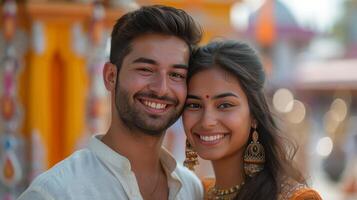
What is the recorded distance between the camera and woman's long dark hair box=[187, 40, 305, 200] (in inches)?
106

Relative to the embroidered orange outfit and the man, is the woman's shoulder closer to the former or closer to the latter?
the embroidered orange outfit

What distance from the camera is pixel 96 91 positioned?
5555mm

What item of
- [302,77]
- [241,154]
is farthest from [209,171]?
[302,77]

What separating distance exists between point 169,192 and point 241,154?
0.36m

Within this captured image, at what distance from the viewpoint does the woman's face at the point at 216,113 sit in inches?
105

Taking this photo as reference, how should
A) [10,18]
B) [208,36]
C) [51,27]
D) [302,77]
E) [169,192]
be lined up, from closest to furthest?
1. [169,192]
2. [10,18]
3. [51,27]
4. [208,36]
5. [302,77]

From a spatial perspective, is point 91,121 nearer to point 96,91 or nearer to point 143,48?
point 96,91

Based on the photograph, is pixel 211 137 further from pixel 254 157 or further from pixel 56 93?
pixel 56 93

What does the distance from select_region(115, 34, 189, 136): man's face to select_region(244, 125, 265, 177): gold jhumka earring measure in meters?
0.37

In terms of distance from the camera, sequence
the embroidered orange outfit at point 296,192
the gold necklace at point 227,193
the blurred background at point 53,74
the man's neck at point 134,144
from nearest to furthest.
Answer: the embroidered orange outfit at point 296,192, the man's neck at point 134,144, the gold necklace at point 227,193, the blurred background at point 53,74

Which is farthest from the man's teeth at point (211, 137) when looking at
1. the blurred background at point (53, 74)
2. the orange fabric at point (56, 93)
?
the orange fabric at point (56, 93)

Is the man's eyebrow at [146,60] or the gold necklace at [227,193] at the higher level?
the man's eyebrow at [146,60]

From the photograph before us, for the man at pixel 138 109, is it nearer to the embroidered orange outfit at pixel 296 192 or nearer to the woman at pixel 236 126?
the woman at pixel 236 126

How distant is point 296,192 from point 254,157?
0.34m
